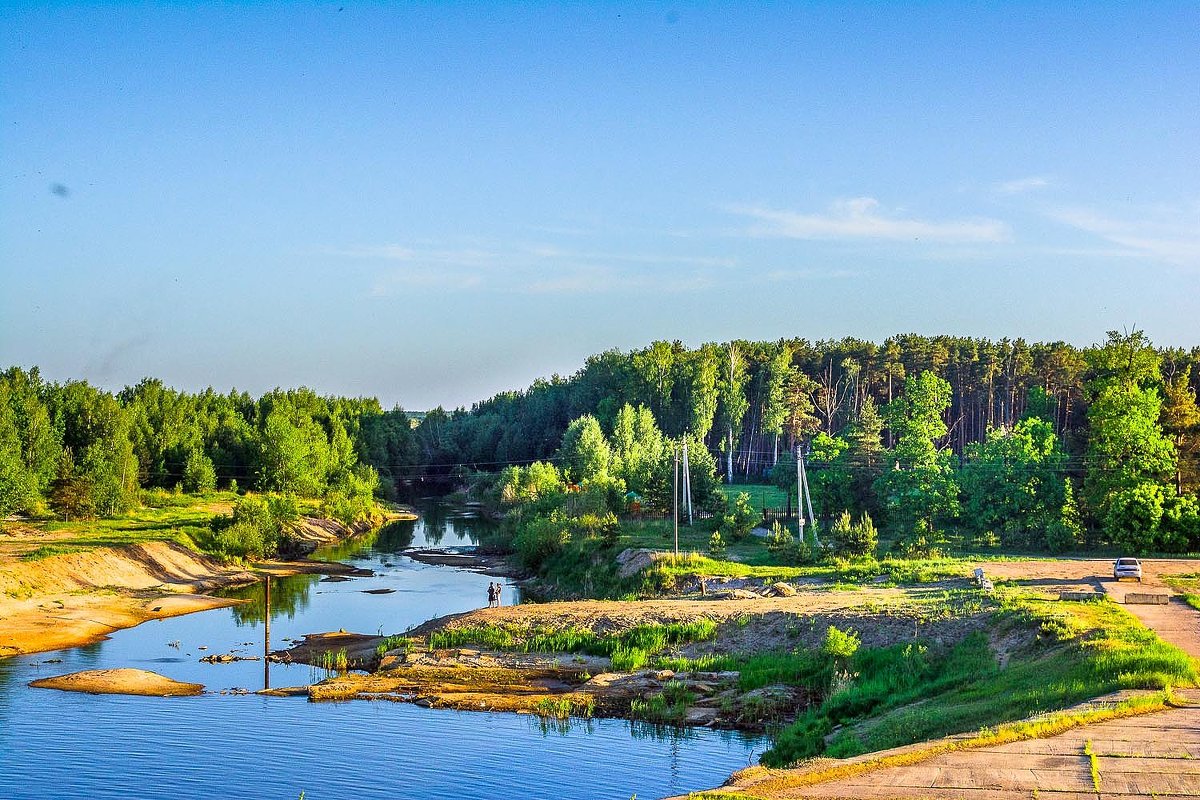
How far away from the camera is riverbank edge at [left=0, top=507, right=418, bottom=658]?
52062 mm

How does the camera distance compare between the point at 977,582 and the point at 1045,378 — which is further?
the point at 1045,378

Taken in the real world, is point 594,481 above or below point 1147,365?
below

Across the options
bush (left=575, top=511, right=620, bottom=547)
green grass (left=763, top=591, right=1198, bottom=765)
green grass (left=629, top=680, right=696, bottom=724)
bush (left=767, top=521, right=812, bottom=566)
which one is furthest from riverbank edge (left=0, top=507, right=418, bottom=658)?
green grass (left=763, top=591, right=1198, bottom=765)

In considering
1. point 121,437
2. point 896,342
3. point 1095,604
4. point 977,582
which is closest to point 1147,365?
point 977,582

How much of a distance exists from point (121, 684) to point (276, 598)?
26.4 metres

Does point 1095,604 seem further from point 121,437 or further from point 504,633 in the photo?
point 121,437

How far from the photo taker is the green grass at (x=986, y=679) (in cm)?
2578

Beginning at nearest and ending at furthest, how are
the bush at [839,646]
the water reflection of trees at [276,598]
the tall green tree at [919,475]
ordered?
1. the bush at [839,646]
2. the water reflection of trees at [276,598]
3. the tall green tree at [919,475]

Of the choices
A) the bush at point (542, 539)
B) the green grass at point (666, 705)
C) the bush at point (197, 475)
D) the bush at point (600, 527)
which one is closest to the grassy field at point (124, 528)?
the bush at point (197, 475)

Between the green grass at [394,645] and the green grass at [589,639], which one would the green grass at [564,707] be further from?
the green grass at [394,645]

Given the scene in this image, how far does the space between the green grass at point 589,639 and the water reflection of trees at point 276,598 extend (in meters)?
16.4

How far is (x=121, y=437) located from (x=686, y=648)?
3063 inches

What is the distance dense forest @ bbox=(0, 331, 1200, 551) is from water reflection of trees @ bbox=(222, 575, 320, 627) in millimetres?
19494

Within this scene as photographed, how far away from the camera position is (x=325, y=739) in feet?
108
